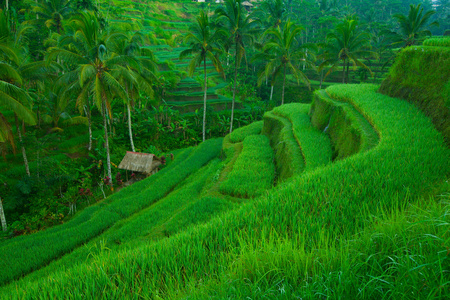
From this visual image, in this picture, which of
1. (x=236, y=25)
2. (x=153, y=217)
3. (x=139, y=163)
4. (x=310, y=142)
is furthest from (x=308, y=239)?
(x=236, y=25)

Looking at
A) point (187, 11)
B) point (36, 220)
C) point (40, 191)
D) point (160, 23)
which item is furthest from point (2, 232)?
point (187, 11)

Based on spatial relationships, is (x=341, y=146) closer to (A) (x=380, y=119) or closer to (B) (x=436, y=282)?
(A) (x=380, y=119)

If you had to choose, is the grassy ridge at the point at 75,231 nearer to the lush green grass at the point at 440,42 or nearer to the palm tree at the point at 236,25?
the palm tree at the point at 236,25

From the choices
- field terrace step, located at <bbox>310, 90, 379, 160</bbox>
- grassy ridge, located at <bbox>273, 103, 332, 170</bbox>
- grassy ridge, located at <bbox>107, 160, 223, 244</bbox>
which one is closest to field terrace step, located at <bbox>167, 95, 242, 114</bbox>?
grassy ridge, located at <bbox>273, 103, 332, 170</bbox>

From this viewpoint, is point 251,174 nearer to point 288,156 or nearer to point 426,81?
point 288,156

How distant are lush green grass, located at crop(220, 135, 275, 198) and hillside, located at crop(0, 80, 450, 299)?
0.06m

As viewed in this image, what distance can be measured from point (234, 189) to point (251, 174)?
0.93m

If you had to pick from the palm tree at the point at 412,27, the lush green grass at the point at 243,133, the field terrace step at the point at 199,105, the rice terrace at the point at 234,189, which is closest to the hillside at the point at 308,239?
the rice terrace at the point at 234,189

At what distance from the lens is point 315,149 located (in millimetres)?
6230

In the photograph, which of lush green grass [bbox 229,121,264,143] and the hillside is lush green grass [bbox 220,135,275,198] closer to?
the hillside

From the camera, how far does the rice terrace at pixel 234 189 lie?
5.24 feet

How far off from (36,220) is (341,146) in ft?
32.8

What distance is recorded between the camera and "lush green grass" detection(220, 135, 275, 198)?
19.4ft

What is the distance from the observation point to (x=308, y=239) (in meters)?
2.01
